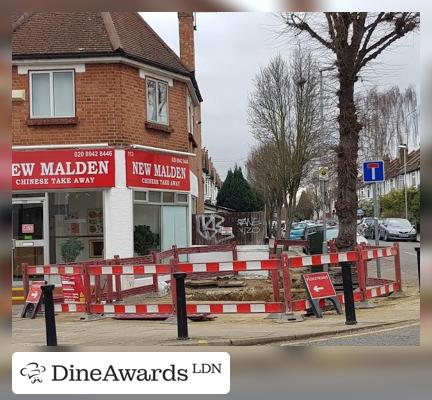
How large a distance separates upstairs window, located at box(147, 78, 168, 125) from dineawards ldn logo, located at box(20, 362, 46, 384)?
9.34 metres

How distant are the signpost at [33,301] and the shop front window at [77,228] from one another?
311 centimetres

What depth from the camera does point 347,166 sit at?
1246 centimetres

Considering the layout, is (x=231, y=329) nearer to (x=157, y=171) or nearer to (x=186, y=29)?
(x=186, y=29)

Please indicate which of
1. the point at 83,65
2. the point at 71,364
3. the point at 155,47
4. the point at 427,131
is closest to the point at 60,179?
the point at 83,65

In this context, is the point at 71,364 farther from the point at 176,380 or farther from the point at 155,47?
the point at 155,47

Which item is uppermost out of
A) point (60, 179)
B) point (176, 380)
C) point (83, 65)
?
point (83, 65)

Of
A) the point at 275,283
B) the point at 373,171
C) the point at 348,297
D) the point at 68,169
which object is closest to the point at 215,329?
the point at 275,283

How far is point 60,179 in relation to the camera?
13.5 meters

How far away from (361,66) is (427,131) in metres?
5.36

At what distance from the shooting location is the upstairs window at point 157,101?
1467 centimetres

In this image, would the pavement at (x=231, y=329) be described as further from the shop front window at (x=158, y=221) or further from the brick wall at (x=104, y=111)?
the brick wall at (x=104, y=111)

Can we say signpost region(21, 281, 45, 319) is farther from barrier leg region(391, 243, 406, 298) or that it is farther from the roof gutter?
barrier leg region(391, 243, 406, 298)

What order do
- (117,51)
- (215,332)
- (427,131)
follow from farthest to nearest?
(117,51)
(215,332)
(427,131)

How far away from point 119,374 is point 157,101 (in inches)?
Result: 383
